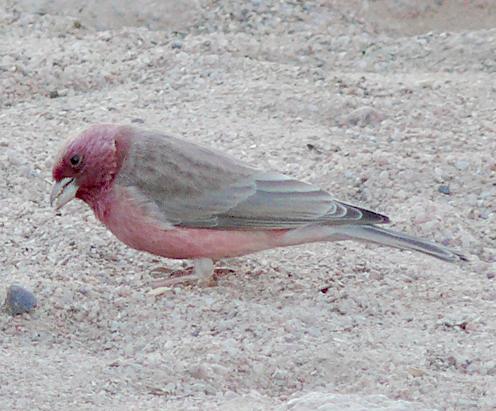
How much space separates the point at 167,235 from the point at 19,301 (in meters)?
0.87

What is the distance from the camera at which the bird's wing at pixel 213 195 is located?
→ 493 cm

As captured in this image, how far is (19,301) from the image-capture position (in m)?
4.45

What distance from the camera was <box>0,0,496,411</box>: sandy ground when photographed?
3914 mm

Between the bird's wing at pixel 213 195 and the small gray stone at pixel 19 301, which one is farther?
the bird's wing at pixel 213 195

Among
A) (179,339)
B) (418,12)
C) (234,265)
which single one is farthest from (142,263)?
(418,12)

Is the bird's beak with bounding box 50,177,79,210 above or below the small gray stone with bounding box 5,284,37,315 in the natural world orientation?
above

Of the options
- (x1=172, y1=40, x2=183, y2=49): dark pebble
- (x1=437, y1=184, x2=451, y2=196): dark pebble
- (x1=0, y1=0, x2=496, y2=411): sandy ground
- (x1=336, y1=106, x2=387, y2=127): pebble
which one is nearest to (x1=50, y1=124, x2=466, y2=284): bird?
(x1=0, y1=0, x2=496, y2=411): sandy ground

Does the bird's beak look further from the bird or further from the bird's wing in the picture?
the bird's wing

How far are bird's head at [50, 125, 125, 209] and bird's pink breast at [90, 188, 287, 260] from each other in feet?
0.32

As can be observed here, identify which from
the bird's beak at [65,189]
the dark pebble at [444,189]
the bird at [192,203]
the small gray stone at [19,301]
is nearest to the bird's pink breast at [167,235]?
the bird at [192,203]

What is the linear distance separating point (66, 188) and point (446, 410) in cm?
237

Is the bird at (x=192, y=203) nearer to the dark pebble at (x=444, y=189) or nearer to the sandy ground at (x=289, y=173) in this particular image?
the sandy ground at (x=289, y=173)

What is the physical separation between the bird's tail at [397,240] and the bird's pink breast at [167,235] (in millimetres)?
405

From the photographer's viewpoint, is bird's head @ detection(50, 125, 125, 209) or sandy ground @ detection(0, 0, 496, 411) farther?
bird's head @ detection(50, 125, 125, 209)
